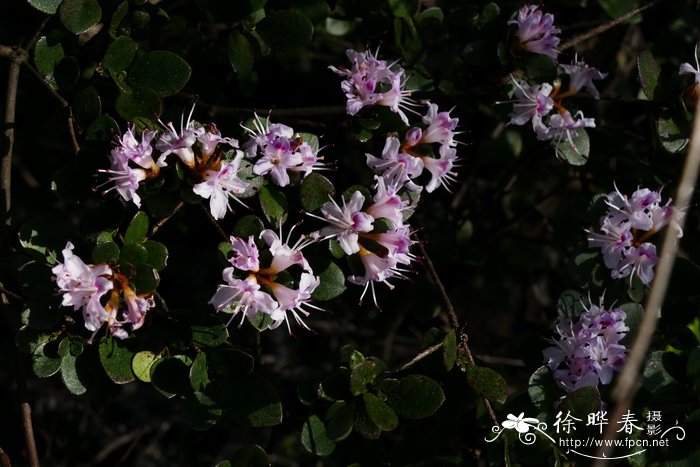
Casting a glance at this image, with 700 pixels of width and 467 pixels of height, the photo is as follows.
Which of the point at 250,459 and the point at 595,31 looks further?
the point at 595,31

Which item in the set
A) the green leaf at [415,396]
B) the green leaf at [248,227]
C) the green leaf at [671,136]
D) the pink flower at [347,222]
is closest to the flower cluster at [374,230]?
the pink flower at [347,222]

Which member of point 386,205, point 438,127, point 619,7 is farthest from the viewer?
point 619,7

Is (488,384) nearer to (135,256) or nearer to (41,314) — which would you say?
(135,256)

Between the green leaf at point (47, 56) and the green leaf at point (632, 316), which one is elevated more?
the green leaf at point (47, 56)

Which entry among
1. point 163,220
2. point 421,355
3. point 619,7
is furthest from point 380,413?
point 619,7

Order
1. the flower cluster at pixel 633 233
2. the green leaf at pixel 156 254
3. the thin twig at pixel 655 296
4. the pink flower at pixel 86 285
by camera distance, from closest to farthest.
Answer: the thin twig at pixel 655 296, the pink flower at pixel 86 285, the green leaf at pixel 156 254, the flower cluster at pixel 633 233

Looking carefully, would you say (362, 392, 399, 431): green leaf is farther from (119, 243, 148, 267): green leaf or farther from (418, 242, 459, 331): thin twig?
(119, 243, 148, 267): green leaf

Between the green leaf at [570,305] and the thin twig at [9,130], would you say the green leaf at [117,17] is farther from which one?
the green leaf at [570,305]
